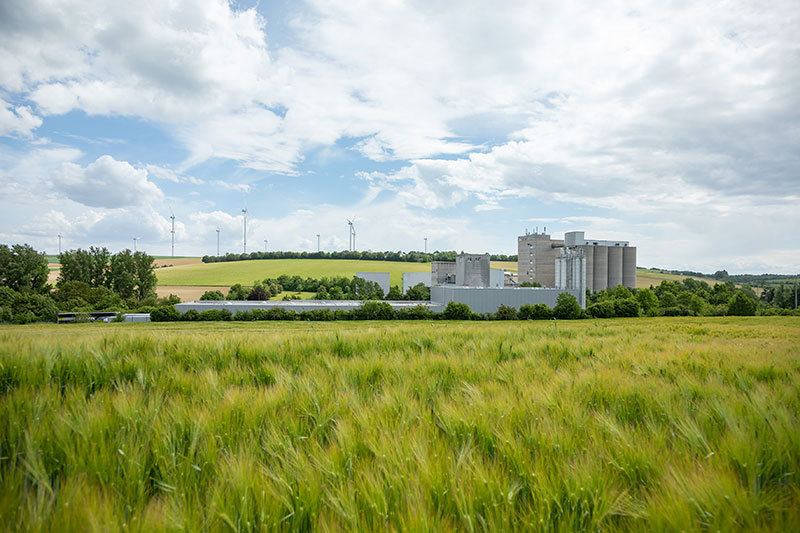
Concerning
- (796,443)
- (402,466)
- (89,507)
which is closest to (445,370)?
(402,466)

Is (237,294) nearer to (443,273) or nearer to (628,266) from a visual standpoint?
(443,273)

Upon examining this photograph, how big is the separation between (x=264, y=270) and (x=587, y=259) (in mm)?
82355

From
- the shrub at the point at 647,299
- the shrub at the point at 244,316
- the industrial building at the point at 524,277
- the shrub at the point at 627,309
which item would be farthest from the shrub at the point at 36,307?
the shrub at the point at 647,299

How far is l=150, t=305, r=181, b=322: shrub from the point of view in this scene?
44.0m

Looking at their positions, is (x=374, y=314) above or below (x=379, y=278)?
below

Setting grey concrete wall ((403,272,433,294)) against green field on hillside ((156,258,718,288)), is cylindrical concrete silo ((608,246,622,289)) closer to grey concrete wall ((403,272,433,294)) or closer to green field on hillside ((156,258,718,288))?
green field on hillside ((156,258,718,288))

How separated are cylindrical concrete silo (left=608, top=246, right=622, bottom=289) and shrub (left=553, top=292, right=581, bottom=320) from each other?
46.2 m

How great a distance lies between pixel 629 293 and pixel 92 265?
316 feet

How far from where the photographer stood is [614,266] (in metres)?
88.4

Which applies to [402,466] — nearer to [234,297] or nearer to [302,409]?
[302,409]

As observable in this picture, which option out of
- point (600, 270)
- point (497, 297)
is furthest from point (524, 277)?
point (497, 297)

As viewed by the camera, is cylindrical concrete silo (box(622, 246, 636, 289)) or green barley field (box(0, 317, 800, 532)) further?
cylindrical concrete silo (box(622, 246, 636, 289))

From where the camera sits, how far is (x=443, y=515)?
5.52ft

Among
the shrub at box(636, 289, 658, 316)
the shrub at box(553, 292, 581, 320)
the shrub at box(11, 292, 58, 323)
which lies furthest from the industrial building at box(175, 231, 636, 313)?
the shrub at box(11, 292, 58, 323)
